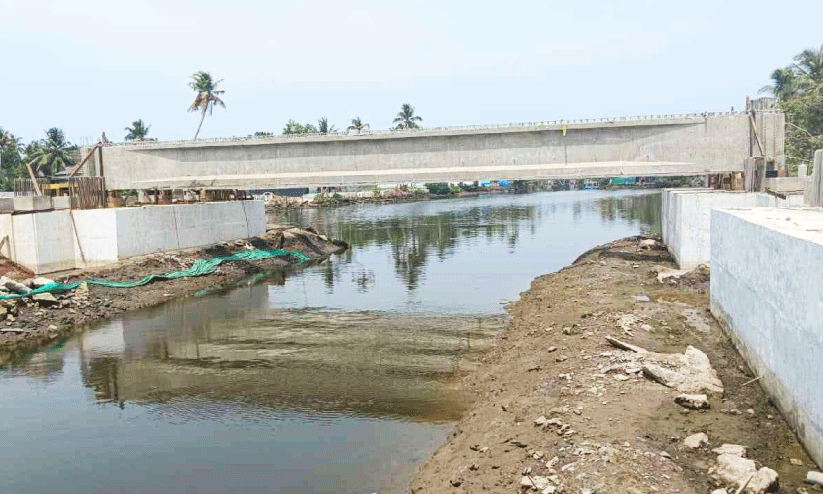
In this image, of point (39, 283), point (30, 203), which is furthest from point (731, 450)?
point (30, 203)

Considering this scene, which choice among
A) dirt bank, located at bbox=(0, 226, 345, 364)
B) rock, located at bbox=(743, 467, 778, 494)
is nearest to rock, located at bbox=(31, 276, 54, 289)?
dirt bank, located at bbox=(0, 226, 345, 364)

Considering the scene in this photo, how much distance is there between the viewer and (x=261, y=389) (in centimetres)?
1855

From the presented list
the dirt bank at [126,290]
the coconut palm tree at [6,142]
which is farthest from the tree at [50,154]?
the dirt bank at [126,290]

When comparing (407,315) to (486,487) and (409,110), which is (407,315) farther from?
(409,110)

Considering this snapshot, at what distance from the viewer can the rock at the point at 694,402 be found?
12.2 metres

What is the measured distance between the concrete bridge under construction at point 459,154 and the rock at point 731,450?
23322mm

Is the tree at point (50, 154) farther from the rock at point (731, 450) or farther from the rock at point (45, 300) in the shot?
the rock at point (731, 450)

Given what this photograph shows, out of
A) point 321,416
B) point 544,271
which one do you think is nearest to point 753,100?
point 544,271

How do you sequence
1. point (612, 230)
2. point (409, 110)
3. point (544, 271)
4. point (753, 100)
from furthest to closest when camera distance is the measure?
1. point (409, 110)
2. point (612, 230)
3. point (544, 271)
4. point (753, 100)

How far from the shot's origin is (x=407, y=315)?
90.5 feet

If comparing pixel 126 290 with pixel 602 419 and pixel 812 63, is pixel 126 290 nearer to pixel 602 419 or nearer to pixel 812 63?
→ pixel 602 419

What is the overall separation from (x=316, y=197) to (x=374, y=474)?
311 feet

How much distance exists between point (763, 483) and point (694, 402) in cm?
313

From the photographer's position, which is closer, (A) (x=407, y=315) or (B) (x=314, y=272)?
(A) (x=407, y=315)
